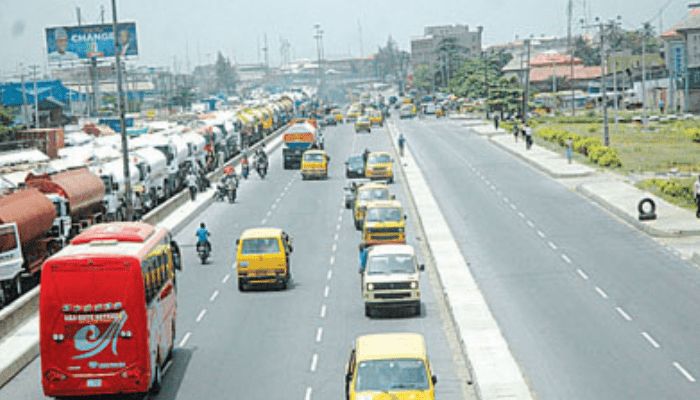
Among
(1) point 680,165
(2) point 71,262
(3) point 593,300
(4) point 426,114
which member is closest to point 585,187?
(1) point 680,165

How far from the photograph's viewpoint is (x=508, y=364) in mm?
23250

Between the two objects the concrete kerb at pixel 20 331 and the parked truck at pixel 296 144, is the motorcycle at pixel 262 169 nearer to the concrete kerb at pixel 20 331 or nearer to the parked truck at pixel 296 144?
the parked truck at pixel 296 144

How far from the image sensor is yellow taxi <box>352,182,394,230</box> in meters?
47.5

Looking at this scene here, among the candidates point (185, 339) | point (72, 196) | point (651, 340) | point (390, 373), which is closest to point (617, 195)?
point (72, 196)

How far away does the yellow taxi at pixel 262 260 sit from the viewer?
113 feet

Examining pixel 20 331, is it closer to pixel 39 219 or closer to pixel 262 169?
pixel 39 219

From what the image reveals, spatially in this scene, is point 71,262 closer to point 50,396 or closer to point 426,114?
point 50,396

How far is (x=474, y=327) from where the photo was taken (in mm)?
27219

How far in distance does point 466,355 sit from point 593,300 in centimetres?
780

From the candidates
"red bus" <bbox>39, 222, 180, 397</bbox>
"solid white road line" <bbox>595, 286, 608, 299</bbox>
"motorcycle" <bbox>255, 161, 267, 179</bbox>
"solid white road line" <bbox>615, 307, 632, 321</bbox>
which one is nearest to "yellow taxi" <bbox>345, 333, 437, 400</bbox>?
"red bus" <bbox>39, 222, 180, 397</bbox>

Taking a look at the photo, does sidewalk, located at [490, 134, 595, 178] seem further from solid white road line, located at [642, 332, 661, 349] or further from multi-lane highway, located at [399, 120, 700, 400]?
solid white road line, located at [642, 332, 661, 349]

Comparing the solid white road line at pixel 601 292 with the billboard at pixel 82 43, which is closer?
the solid white road line at pixel 601 292

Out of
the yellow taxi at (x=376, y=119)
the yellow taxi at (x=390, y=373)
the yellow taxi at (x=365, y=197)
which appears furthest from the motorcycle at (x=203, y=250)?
the yellow taxi at (x=376, y=119)

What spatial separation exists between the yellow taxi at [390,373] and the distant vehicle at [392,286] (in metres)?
9.81
